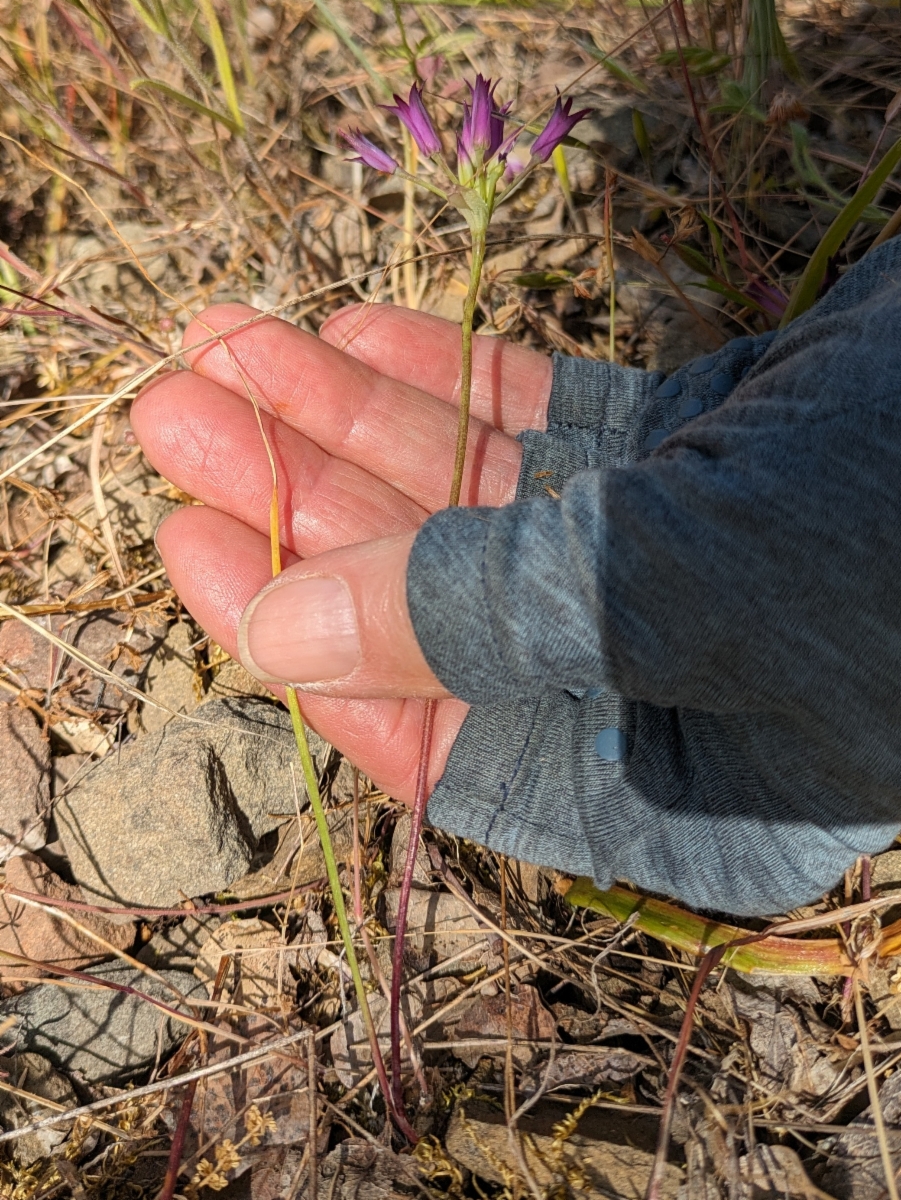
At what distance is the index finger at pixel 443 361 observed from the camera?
251 cm

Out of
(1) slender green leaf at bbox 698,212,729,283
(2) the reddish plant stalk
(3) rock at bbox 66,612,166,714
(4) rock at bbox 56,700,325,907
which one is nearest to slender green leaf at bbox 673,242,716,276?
(1) slender green leaf at bbox 698,212,729,283

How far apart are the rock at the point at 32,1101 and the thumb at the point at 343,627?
1084 millimetres

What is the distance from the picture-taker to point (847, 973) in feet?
6.51

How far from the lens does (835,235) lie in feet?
7.23

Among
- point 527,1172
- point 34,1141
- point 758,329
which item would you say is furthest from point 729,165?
point 34,1141

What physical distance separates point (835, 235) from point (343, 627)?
1.59 meters

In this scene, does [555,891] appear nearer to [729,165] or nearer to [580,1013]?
[580,1013]

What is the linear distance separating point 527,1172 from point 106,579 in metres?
1.82

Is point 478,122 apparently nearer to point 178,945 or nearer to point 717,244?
point 717,244

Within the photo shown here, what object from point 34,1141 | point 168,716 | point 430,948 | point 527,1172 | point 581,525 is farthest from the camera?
point 168,716

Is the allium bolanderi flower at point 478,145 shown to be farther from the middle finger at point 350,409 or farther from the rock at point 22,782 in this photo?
the rock at point 22,782

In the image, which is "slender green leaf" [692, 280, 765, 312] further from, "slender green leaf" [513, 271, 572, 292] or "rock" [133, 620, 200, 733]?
"rock" [133, 620, 200, 733]

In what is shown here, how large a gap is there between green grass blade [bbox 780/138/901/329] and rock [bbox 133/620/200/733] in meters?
1.77

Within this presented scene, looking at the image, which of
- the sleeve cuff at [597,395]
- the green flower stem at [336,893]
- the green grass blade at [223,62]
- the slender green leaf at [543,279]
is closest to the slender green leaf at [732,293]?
the sleeve cuff at [597,395]
